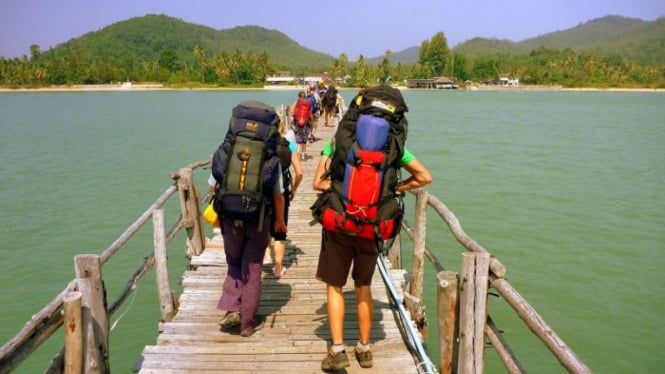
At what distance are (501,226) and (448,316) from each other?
32.8 ft

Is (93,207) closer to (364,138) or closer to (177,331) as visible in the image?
(177,331)

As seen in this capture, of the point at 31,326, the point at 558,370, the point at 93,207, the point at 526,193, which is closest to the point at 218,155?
the point at 31,326

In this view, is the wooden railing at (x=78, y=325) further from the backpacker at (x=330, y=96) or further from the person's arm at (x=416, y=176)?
the backpacker at (x=330, y=96)

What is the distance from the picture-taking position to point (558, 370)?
702 centimetres

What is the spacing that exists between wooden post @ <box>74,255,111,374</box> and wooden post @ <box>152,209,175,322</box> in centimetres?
127

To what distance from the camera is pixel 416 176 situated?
12.0 feet

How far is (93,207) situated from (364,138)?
47.1ft

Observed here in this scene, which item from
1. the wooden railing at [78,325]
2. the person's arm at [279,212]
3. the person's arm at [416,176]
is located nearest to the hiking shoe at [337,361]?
the person's arm at [279,212]

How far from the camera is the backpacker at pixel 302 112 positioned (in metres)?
12.0

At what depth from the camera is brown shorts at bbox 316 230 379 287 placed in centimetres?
363

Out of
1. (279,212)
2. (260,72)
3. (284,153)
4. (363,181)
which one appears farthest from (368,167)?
(260,72)

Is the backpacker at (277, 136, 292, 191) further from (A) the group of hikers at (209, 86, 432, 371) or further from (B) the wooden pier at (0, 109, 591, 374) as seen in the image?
(B) the wooden pier at (0, 109, 591, 374)

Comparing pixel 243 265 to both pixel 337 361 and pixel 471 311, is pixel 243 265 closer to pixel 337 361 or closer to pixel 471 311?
pixel 337 361

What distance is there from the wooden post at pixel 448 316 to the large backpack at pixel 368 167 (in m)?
0.80
